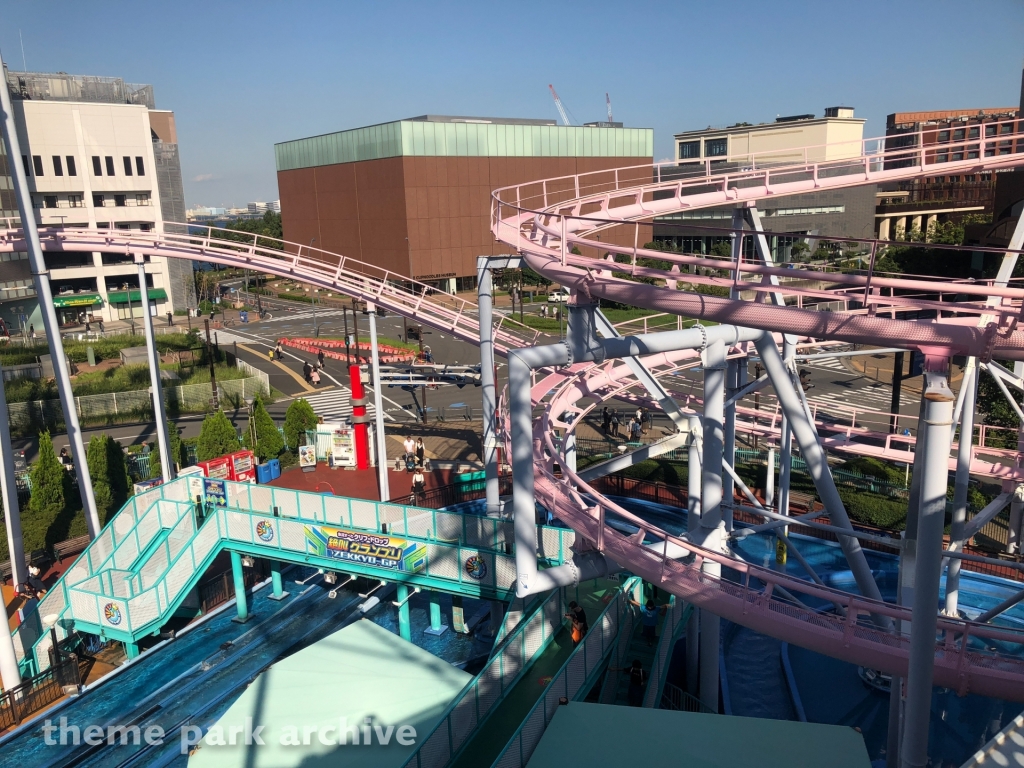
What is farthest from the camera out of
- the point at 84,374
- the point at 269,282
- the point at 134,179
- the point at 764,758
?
the point at 269,282

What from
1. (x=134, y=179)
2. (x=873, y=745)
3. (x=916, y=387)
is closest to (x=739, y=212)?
(x=873, y=745)

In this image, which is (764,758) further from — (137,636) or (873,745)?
(137,636)

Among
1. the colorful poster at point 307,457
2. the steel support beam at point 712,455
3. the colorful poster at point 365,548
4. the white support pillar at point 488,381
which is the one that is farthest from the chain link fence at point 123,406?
the steel support beam at point 712,455

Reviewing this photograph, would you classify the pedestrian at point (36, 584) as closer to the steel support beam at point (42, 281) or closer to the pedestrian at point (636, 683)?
the steel support beam at point (42, 281)

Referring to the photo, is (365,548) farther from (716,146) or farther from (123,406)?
(716,146)

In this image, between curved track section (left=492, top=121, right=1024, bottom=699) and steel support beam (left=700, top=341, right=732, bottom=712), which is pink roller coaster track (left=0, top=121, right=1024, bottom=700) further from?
steel support beam (left=700, top=341, right=732, bottom=712)
